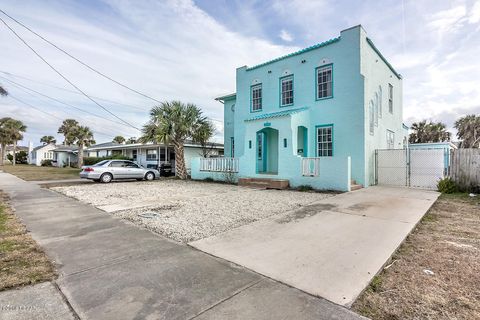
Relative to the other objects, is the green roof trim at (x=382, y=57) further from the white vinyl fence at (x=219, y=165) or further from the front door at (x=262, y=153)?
the white vinyl fence at (x=219, y=165)

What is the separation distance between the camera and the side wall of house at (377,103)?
12.2 meters

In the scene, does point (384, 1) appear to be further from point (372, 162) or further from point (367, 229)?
point (367, 229)

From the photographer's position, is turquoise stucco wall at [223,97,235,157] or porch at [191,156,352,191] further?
turquoise stucco wall at [223,97,235,157]

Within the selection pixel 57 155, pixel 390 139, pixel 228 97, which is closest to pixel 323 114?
pixel 390 139

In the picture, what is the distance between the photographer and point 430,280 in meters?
3.05

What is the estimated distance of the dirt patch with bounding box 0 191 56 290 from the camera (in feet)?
9.97

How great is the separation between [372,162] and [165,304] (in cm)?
1307

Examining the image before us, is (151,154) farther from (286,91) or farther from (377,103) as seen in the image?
(377,103)

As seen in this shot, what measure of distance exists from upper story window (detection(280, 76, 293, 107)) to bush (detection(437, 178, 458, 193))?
27.5ft

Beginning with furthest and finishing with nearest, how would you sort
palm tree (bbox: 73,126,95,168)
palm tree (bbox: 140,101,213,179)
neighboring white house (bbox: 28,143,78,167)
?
neighboring white house (bbox: 28,143,78,167), palm tree (bbox: 73,126,95,168), palm tree (bbox: 140,101,213,179)

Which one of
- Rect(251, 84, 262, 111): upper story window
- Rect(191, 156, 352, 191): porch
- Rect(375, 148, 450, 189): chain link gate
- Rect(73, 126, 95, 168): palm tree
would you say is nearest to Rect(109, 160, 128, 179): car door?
Rect(191, 156, 352, 191): porch

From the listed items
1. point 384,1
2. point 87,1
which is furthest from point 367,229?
point 87,1

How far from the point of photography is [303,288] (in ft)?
9.36

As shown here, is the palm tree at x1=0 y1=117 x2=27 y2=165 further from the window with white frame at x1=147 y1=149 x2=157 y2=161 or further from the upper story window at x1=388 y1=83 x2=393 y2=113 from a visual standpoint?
the upper story window at x1=388 y1=83 x2=393 y2=113
